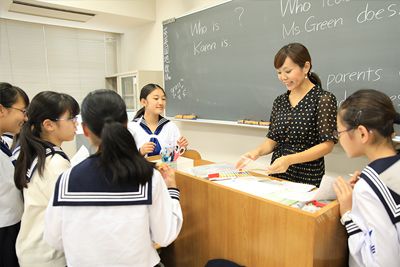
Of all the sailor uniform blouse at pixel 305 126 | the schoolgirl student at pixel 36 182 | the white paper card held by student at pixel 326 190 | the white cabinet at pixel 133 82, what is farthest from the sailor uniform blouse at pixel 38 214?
the white cabinet at pixel 133 82

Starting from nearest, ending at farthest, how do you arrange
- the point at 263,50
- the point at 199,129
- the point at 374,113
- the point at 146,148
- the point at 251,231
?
the point at 374,113
the point at 251,231
the point at 146,148
the point at 263,50
the point at 199,129

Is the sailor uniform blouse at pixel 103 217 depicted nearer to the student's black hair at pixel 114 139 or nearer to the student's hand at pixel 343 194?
the student's black hair at pixel 114 139

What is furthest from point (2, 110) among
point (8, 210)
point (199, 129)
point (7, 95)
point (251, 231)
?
point (199, 129)

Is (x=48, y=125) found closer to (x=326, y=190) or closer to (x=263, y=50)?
(x=326, y=190)

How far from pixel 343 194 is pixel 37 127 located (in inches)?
51.9

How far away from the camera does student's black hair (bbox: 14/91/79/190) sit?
4.07 ft

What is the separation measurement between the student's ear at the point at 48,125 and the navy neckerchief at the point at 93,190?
478 millimetres

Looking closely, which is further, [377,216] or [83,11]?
[83,11]

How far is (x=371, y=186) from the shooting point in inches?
35.9

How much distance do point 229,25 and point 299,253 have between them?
2394 millimetres

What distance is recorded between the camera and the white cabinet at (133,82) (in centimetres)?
395

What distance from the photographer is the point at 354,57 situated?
209 centimetres

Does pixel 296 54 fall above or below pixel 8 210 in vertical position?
above

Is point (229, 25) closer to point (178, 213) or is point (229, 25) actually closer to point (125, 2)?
point (125, 2)
